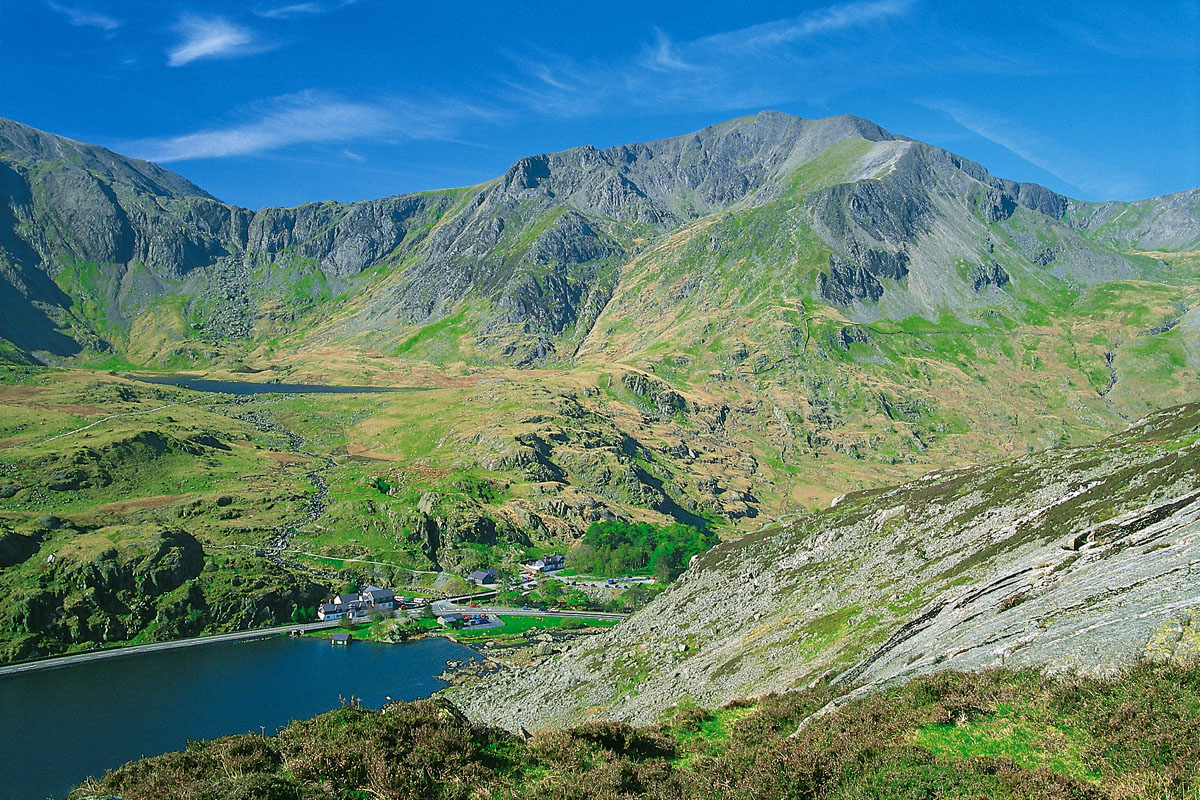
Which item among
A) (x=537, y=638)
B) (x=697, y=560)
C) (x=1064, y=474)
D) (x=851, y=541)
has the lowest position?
(x=537, y=638)

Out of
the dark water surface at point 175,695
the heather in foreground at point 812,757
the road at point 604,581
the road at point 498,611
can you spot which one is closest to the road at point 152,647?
the dark water surface at point 175,695

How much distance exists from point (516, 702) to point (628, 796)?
6179 cm

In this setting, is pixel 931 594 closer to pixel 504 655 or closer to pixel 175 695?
pixel 504 655

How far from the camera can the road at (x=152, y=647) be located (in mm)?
107500

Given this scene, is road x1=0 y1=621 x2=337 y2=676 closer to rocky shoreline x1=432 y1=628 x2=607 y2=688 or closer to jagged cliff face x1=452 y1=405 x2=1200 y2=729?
rocky shoreline x1=432 y1=628 x2=607 y2=688

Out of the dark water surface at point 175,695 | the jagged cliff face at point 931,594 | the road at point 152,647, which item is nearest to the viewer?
the jagged cliff face at point 931,594

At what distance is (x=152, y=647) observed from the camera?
119062 millimetres

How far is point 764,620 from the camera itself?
60.3 meters

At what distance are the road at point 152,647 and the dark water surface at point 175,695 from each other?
7.15 ft

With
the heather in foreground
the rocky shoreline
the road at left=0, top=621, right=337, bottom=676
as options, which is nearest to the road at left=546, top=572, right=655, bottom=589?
the rocky shoreline

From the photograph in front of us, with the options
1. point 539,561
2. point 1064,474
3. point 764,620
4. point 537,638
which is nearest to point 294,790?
point 764,620

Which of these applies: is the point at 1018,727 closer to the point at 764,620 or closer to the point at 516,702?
the point at 764,620

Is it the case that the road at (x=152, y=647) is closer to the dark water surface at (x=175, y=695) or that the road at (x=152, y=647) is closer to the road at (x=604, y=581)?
the dark water surface at (x=175, y=695)

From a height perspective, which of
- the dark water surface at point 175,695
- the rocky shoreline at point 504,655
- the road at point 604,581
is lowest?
the road at point 604,581
